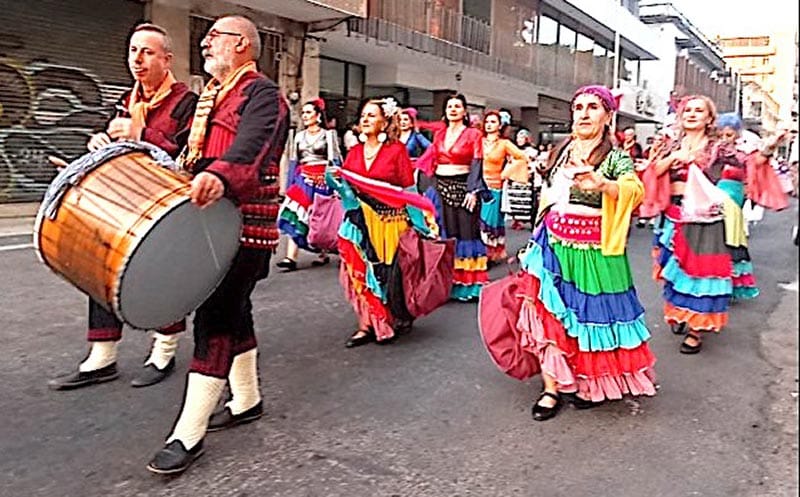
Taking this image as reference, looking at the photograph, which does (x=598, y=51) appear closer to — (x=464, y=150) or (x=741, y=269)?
(x=741, y=269)

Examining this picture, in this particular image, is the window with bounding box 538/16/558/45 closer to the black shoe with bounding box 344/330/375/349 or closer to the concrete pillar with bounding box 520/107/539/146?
the concrete pillar with bounding box 520/107/539/146

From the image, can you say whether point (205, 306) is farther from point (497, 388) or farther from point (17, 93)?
point (17, 93)

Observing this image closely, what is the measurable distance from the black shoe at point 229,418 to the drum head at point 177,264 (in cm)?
82

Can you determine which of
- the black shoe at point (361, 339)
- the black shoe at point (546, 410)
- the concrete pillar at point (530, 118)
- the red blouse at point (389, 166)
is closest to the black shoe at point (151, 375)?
the black shoe at point (361, 339)

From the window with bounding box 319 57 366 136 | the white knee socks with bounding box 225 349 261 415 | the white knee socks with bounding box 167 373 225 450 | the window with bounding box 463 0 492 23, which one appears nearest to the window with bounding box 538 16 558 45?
the window with bounding box 463 0 492 23

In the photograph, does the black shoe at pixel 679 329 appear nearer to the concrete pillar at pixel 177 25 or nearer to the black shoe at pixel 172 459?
the black shoe at pixel 172 459

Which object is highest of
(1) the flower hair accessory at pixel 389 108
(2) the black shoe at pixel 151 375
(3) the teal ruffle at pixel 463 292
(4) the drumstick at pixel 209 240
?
(1) the flower hair accessory at pixel 389 108

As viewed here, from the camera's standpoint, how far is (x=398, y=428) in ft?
11.4

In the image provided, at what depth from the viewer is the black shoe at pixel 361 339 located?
4.85 metres

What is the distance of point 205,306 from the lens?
3068 millimetres

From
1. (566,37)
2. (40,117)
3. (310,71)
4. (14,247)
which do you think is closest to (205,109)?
(14,247)

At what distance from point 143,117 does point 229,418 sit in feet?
4.50

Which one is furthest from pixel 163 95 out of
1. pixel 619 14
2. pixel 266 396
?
pixel 619 14

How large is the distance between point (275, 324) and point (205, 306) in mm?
2319
